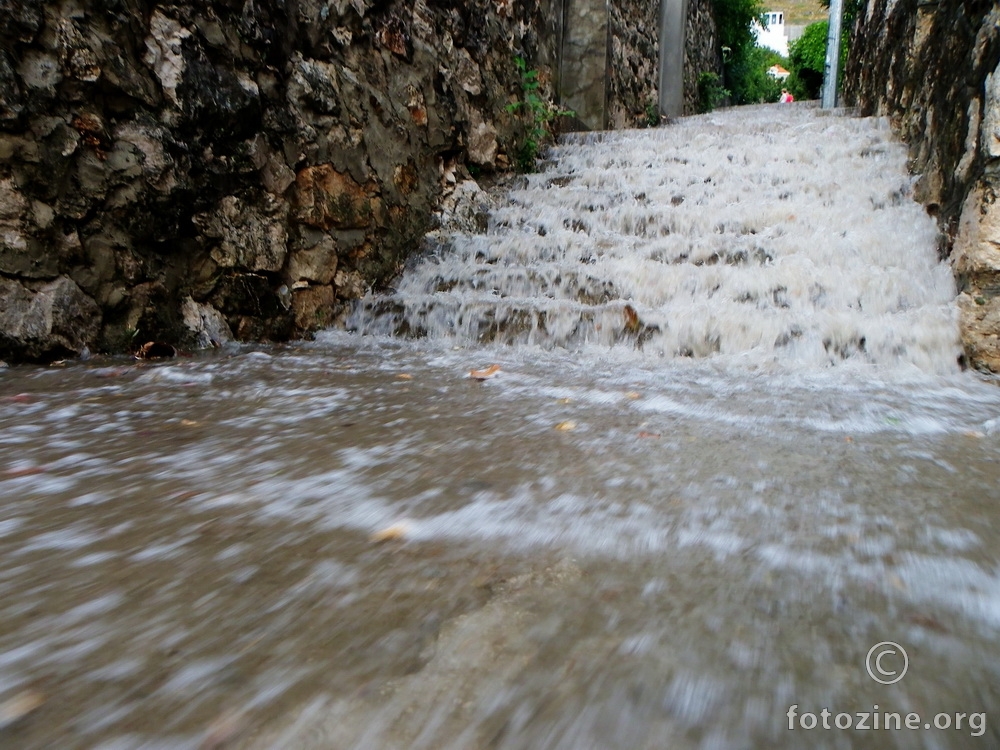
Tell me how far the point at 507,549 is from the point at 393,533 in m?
0.26

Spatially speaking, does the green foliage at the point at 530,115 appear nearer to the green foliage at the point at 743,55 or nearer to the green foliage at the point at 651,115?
the green foliage at the point at 651,115

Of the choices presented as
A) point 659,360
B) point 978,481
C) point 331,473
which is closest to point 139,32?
point 331,473

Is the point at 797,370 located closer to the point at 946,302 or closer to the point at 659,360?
the point at 659,360

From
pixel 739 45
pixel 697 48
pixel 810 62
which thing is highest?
pixel 739 45

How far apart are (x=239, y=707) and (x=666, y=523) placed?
930 millimetres

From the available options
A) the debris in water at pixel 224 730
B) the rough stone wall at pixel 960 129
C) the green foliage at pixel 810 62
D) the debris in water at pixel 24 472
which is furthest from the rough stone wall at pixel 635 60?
the debris in water at pixel 224 730

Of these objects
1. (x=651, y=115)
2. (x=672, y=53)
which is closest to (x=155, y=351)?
(x=651, y=115)

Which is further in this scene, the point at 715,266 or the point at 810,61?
the point at 810,61

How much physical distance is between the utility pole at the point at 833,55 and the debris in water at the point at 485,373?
933cm

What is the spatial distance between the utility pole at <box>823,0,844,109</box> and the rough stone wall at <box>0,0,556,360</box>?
23.6ft

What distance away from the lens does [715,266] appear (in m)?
4.39

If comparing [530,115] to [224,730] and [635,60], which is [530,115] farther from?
[224,730]

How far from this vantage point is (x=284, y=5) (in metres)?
4.15

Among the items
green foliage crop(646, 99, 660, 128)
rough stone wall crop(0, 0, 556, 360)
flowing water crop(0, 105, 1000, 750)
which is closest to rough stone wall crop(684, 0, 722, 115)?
green foliage crop(646, 99, 660, 128)
